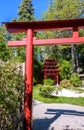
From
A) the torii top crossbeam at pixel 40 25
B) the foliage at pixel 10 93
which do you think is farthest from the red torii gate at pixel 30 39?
the foliage at pixel 10 93

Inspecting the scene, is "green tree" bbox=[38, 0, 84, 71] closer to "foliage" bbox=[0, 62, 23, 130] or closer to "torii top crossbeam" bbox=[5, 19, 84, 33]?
"torii top crossbeam" bbox=[5, 19, 84, 33]

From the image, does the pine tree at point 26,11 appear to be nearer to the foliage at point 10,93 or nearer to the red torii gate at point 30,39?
the red torii gate at point 30,39

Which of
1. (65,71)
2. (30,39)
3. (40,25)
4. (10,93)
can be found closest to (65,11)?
(65,71)

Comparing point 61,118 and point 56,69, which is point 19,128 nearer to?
point 61,118

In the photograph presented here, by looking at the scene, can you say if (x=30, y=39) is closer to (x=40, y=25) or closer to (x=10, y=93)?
(x=40, y=25)

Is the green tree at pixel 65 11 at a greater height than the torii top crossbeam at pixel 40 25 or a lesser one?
greater

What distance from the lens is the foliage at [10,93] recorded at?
645 centimetres

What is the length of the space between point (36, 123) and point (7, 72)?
13.1 ft

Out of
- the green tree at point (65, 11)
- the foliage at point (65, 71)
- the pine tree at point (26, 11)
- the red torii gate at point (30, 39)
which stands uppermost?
the pine tree at point (26, 11)

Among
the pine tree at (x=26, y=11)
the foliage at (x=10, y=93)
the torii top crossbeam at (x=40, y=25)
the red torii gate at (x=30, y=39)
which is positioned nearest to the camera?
the foliage at (x=10, y=93)

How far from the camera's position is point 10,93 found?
21.8ft

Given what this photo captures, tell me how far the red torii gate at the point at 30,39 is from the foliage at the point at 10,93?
1.94ft

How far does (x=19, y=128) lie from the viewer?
7746 mm

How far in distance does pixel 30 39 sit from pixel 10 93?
7.44ft
